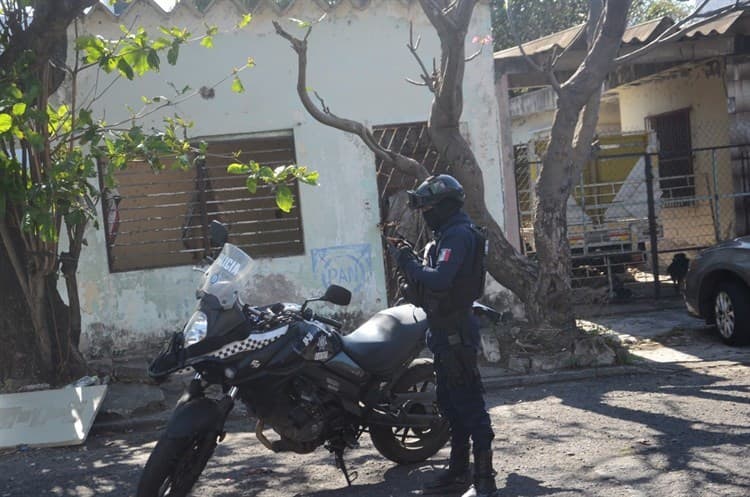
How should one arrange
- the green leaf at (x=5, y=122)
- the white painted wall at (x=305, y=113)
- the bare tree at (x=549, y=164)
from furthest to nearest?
1. the white painted wall at (x=305, y=113)
2. the bare tree at (x=549, y=164)
3. the green leaf at (x=5, y=122)

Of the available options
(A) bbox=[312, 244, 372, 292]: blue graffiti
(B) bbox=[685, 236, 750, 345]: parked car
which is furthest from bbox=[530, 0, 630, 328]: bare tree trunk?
(A) bbox=[312, 244, 372, 292]: blue graffiti

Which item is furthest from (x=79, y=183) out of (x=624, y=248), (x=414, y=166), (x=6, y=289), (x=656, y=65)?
(x=656, y=65)

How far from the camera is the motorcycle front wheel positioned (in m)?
4.34

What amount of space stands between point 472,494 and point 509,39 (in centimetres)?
2335

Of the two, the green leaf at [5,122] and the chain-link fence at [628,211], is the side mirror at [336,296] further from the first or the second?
the chain-link fence at [628,211]

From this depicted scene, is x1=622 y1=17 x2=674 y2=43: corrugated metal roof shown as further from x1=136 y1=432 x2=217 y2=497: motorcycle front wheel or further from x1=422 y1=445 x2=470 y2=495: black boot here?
x1=136 y1=432 x2=217 y2=497: motorcycle front wheel

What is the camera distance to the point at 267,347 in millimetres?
4750

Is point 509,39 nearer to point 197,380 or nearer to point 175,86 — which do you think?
point 175,86

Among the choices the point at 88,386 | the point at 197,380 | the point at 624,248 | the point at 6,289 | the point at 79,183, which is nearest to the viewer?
the point at 197,380

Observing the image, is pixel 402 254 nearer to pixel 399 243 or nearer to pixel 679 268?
pixel 399 243

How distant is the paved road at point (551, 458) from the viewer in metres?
5.06

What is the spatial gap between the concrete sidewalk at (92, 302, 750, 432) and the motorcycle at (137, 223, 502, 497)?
2510 mm

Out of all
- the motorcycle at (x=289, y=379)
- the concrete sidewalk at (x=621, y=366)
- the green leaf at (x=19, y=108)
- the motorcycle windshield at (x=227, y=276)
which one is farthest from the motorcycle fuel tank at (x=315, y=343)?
the green leaf at (x=19, y=108)

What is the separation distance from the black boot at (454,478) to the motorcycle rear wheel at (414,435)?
51 centimetres
